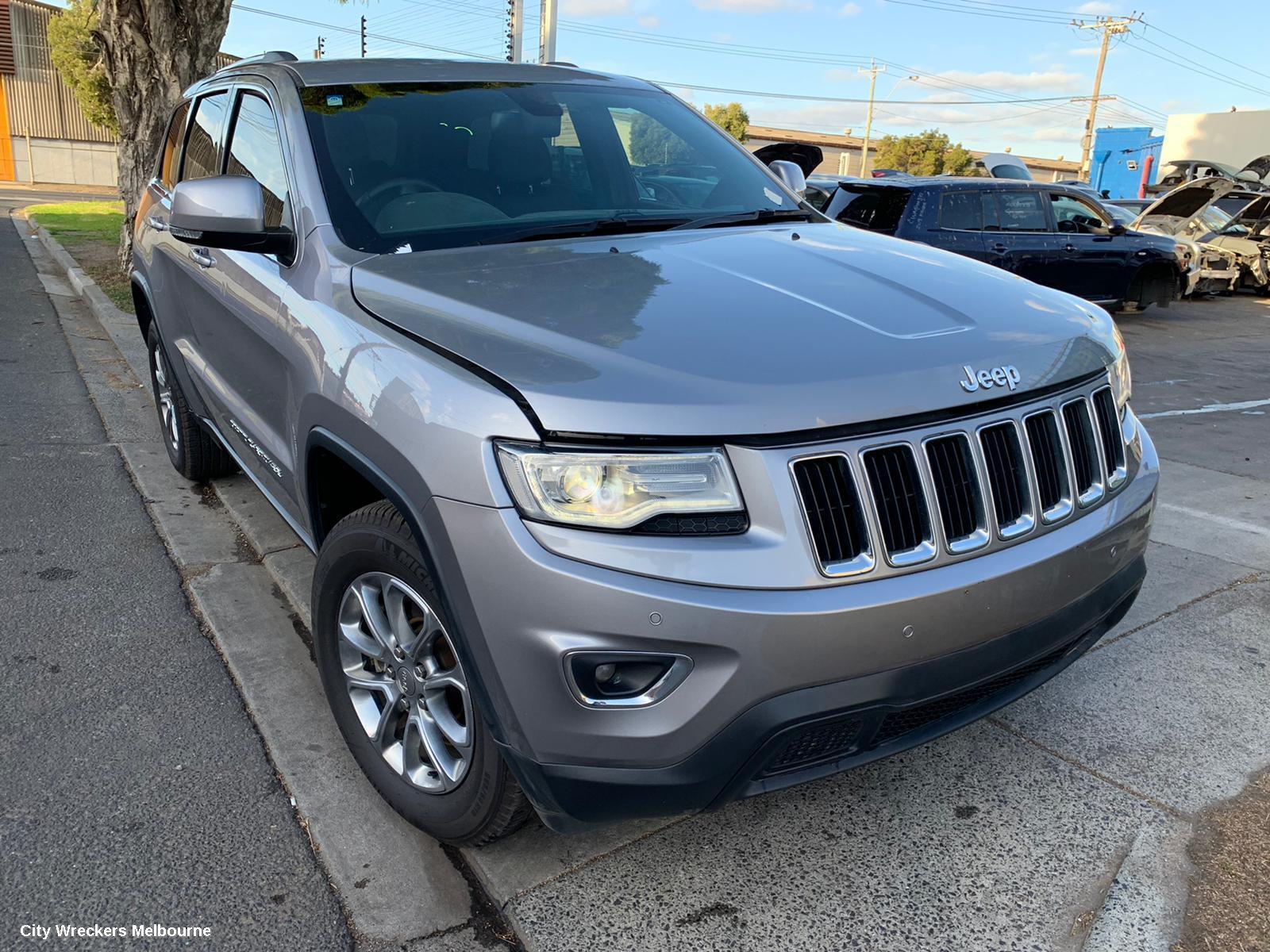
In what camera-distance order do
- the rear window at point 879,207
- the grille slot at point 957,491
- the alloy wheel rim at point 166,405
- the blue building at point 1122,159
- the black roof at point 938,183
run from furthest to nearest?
the blue building at point 1122,159 < the black roof at point 938,183 < the rear window at point 879,207 < the alloy wheel rim at point 166,405 < the grille slot at point 957,491

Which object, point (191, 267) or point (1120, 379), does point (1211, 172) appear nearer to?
point (1120, 379)

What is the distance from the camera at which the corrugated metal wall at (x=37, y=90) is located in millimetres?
40000

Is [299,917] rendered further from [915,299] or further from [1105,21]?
[1105,21]

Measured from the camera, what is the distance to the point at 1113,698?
3.16 m

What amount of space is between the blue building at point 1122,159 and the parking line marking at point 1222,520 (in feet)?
128

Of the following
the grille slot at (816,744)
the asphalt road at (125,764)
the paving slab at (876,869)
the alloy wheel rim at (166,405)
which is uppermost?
the grille slot at (816,744)

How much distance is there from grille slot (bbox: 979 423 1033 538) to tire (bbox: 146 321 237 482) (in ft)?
11.7

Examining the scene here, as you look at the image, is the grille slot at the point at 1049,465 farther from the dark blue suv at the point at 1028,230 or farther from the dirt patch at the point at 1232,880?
the dark blue suv at the point at 1028,230

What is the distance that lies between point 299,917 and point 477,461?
44.4 inches

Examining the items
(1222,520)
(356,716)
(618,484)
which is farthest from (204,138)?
(1222,520)

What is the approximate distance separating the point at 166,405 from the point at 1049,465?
438 cm

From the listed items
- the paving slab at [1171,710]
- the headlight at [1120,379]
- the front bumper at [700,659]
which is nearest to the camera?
the front bumper at [700,659]

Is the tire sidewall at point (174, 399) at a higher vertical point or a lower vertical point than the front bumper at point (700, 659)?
lower

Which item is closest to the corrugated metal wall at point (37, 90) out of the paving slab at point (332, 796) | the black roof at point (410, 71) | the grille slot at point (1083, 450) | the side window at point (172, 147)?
the side window at point (172, 147)
